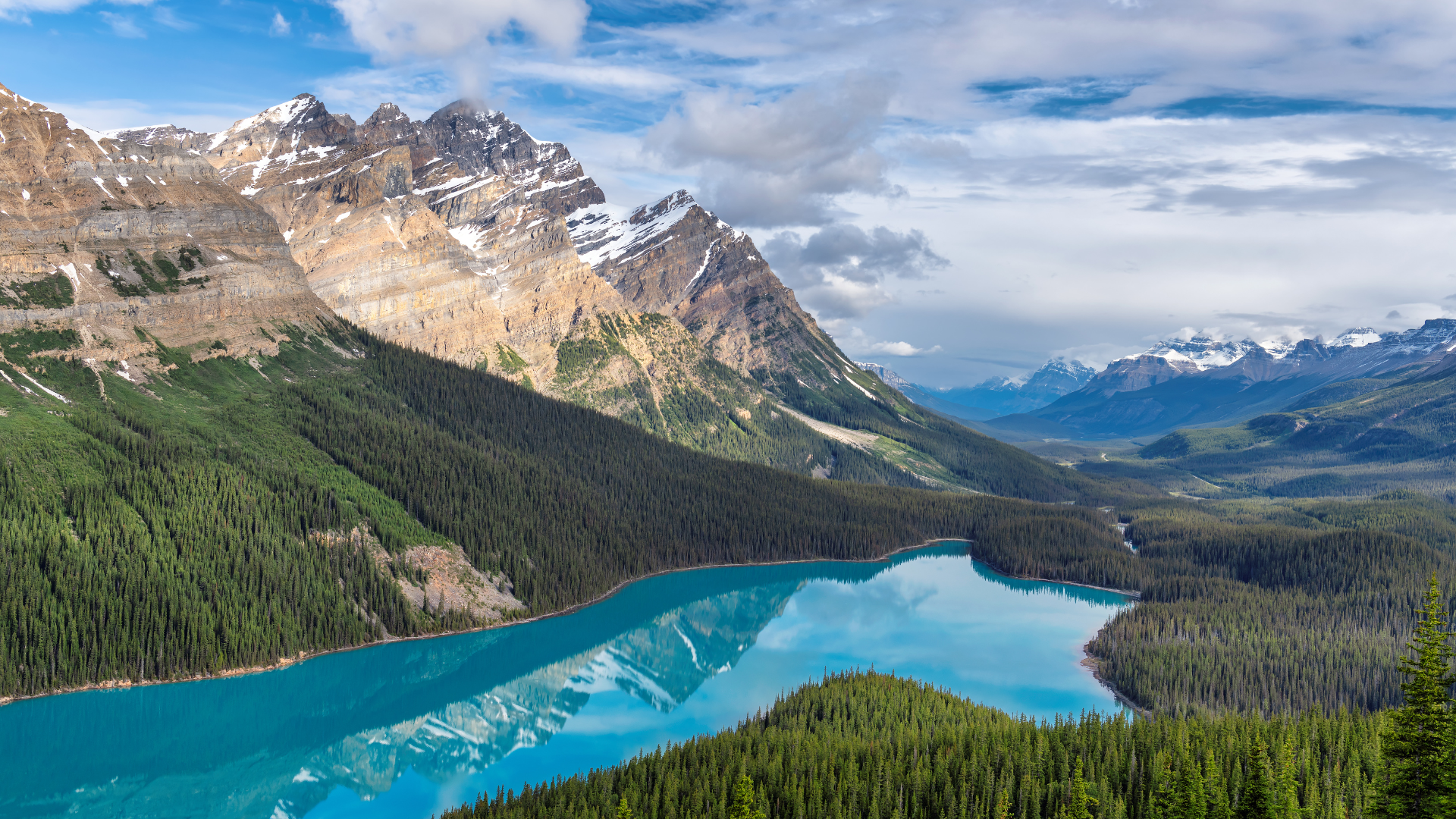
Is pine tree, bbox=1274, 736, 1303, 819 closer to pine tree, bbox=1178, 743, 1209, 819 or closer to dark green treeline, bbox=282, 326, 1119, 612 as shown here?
pine tree, bbox=1178, 743, 1209, 819

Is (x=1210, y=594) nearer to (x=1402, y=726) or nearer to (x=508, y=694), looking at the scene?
(x=508, y=694)

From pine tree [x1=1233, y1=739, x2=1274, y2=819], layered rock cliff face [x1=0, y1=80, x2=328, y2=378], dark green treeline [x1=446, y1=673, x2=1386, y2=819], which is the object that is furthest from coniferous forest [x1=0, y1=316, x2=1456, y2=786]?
pine tree [x1=1233, y1=739, x2=1274, y2=819]

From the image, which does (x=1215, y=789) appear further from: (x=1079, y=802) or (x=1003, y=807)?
(x=1003, y=807)

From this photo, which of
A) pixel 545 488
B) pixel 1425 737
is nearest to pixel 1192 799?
pixel 1425 737

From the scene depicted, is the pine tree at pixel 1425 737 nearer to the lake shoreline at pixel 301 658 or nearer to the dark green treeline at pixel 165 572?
the lake shoreline at pixel 301 658

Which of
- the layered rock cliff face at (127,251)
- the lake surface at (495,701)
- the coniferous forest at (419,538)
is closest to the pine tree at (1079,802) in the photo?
the coniferous forest at (419,538)
